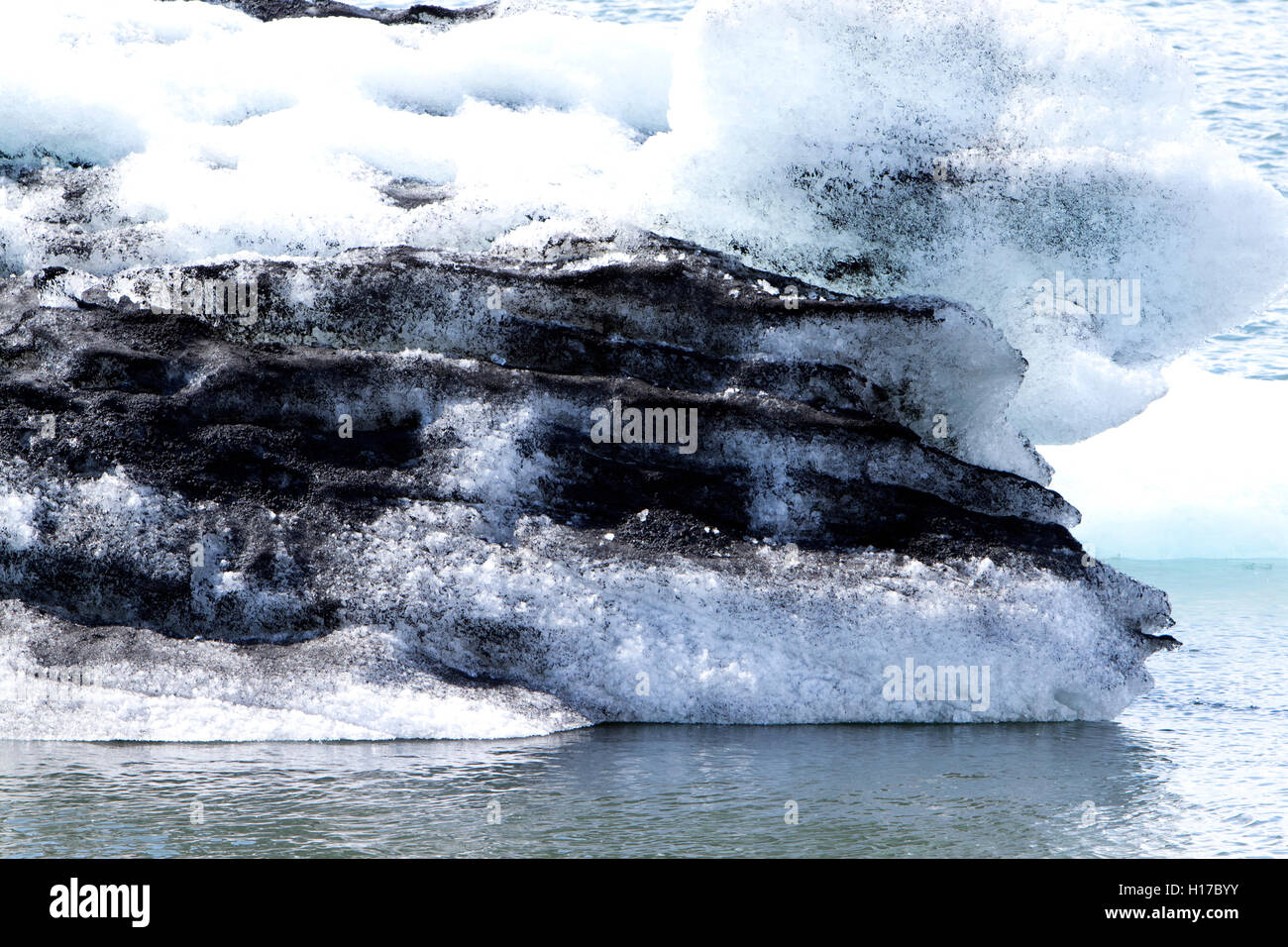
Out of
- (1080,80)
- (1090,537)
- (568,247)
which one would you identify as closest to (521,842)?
(568,247)

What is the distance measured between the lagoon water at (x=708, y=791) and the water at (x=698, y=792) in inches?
0.5

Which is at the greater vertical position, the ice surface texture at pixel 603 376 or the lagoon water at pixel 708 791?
the ice surface texture at pixel 603 376

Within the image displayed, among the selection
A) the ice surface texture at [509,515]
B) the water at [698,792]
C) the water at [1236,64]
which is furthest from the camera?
the water at [1236,64]

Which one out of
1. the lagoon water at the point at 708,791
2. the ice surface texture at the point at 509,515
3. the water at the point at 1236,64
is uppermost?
the water at the point at 1236,64

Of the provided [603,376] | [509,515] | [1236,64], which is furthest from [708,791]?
[1236,64]

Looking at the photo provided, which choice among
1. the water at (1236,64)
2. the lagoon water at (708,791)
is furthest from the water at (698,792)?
the water at (1236,64)

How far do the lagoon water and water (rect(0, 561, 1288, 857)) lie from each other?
0.01m

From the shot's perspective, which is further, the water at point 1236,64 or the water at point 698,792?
the water at point 1236,64

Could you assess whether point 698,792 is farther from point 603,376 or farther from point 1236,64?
point 1236,64

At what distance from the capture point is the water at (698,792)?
4.31 m

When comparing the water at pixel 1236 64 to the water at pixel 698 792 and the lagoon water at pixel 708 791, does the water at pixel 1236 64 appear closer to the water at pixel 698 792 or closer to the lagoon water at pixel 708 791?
the lagoon water at pixel 708 791

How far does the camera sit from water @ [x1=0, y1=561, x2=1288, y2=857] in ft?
14.1

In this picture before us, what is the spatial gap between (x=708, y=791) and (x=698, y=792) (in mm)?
43

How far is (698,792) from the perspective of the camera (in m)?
4.94
